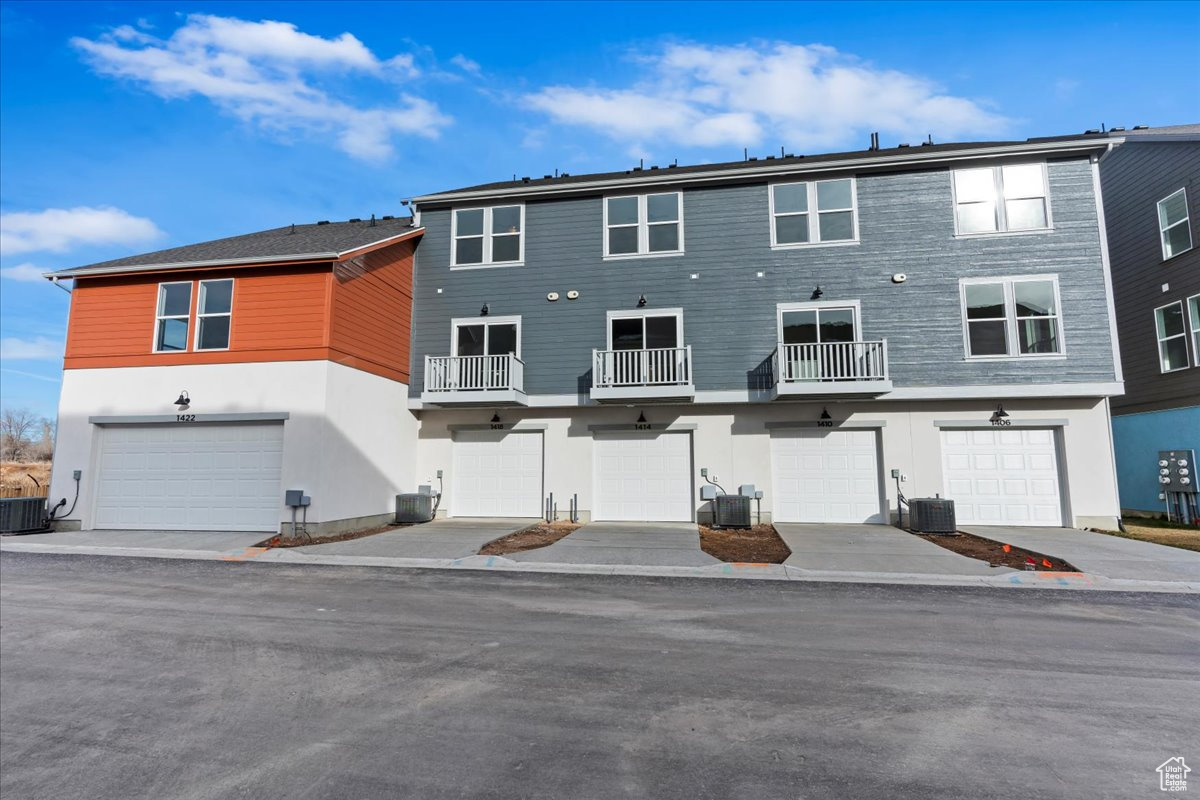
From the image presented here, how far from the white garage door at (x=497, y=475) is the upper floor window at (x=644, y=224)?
17.7 ft

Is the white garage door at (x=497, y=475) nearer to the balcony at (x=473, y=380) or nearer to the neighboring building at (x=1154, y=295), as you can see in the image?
the balcony at (x=473, y=380)

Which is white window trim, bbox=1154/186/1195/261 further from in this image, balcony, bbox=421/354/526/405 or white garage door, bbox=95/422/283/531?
white garage door, bbox=95/422/283/531

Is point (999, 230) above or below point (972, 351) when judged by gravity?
above

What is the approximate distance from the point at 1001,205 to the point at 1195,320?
6969 millimetres

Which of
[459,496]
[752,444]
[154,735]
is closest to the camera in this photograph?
[154,735]

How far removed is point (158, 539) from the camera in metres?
11.4

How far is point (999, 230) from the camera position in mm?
13609

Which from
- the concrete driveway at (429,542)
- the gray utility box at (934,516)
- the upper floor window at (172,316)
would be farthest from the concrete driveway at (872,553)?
the upper floor window at (172,316)

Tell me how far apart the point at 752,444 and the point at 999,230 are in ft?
24.9

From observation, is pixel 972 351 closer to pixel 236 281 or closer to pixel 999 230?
pixel 999 230

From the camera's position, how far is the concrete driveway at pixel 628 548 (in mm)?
9406

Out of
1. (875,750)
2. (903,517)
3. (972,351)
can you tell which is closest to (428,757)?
(875,750)

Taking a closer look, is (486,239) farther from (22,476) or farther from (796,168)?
(22,476)

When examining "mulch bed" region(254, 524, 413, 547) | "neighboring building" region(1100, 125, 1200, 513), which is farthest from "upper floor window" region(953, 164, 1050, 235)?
"mulch bed" region(254, 524, 413, 547)
